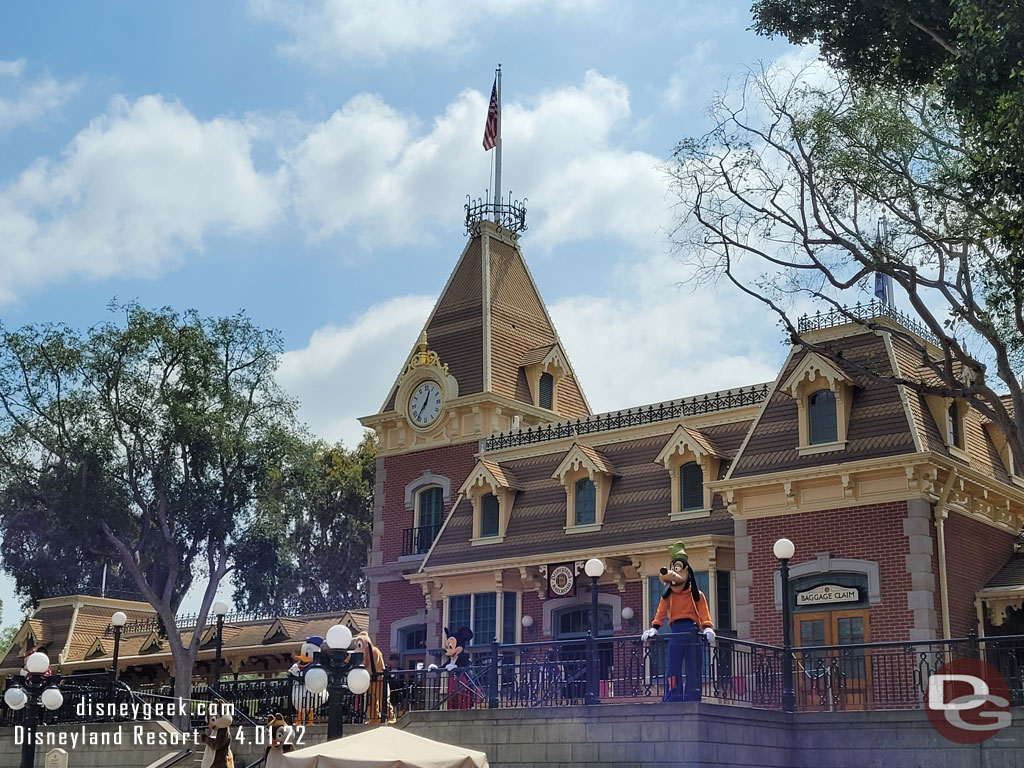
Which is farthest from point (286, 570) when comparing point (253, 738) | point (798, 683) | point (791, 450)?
point (798, 683)

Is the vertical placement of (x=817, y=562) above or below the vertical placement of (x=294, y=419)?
below

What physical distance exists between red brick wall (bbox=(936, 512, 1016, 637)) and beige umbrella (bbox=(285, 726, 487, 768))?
1188 cm

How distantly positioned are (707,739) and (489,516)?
14890 mm

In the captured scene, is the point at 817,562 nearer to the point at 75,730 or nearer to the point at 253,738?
the point at 253,738

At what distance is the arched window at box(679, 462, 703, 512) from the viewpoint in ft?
90.6

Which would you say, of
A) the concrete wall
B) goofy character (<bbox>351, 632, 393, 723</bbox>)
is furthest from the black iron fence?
the concrete wall

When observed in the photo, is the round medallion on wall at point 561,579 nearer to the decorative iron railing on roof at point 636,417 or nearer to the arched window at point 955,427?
the decorative iron railing on roof at point 636,417

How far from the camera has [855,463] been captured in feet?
77.3

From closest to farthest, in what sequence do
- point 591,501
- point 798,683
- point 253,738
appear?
point 798,683 < point 253,738 < point 591,501

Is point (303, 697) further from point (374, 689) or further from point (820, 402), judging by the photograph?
point (820, 402)

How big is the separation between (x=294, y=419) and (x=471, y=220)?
25.9 feet

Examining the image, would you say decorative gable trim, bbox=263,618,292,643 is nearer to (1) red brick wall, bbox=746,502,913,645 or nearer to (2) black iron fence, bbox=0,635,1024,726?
(2) black iron fence, bbox=0,635,1024,726

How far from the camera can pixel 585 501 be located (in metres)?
29.6

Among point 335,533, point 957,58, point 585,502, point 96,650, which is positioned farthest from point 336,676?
point 335,533
